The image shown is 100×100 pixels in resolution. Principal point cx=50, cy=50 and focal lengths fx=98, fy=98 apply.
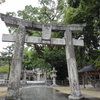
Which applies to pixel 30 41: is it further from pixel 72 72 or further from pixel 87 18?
pixel 87 18

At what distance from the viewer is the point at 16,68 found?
220 inches

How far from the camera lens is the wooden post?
521 centimetres

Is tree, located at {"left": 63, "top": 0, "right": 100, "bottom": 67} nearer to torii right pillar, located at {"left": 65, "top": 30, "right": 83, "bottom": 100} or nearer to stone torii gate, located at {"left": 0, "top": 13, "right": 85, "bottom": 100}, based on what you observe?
stone torii gate, located at {"left": 0, "top": 13, "right": 85, "bottom": 100}

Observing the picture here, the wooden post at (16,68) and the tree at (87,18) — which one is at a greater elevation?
the tree at (87,18)

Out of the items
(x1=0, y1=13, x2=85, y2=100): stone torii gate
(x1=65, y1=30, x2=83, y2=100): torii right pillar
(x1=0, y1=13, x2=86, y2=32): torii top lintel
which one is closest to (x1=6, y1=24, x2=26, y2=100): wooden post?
(x1=0, y1=13, x2=85, y2=100): stone torii gate

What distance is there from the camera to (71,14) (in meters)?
8.97

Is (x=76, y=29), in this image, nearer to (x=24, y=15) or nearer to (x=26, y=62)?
(x=24, y=15)

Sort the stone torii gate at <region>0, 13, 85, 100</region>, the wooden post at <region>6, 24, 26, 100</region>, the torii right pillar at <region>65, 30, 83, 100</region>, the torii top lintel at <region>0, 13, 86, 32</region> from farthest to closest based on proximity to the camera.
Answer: the torii top lintel at <region>0, 13, 86, 32</region>
the torii right pillar at <region>65, 30, 83, 100</region>
the stone torii gate at <region>0, 13, 85, 100</region>
the wooden post at <region>6, 24, 26, 100</region>

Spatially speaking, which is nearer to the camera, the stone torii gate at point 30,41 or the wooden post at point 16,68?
the wooden post at point 16,68

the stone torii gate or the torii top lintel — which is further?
the torii top lintel

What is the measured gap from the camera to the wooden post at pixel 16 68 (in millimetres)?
5207

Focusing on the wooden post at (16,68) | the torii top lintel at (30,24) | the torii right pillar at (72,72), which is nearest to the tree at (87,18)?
the torii top lintel at (30,24)

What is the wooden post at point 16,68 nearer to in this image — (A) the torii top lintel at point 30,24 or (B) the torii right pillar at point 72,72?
(A) the torii top lintel at point 30,24

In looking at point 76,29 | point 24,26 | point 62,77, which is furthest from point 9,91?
point 62,77
